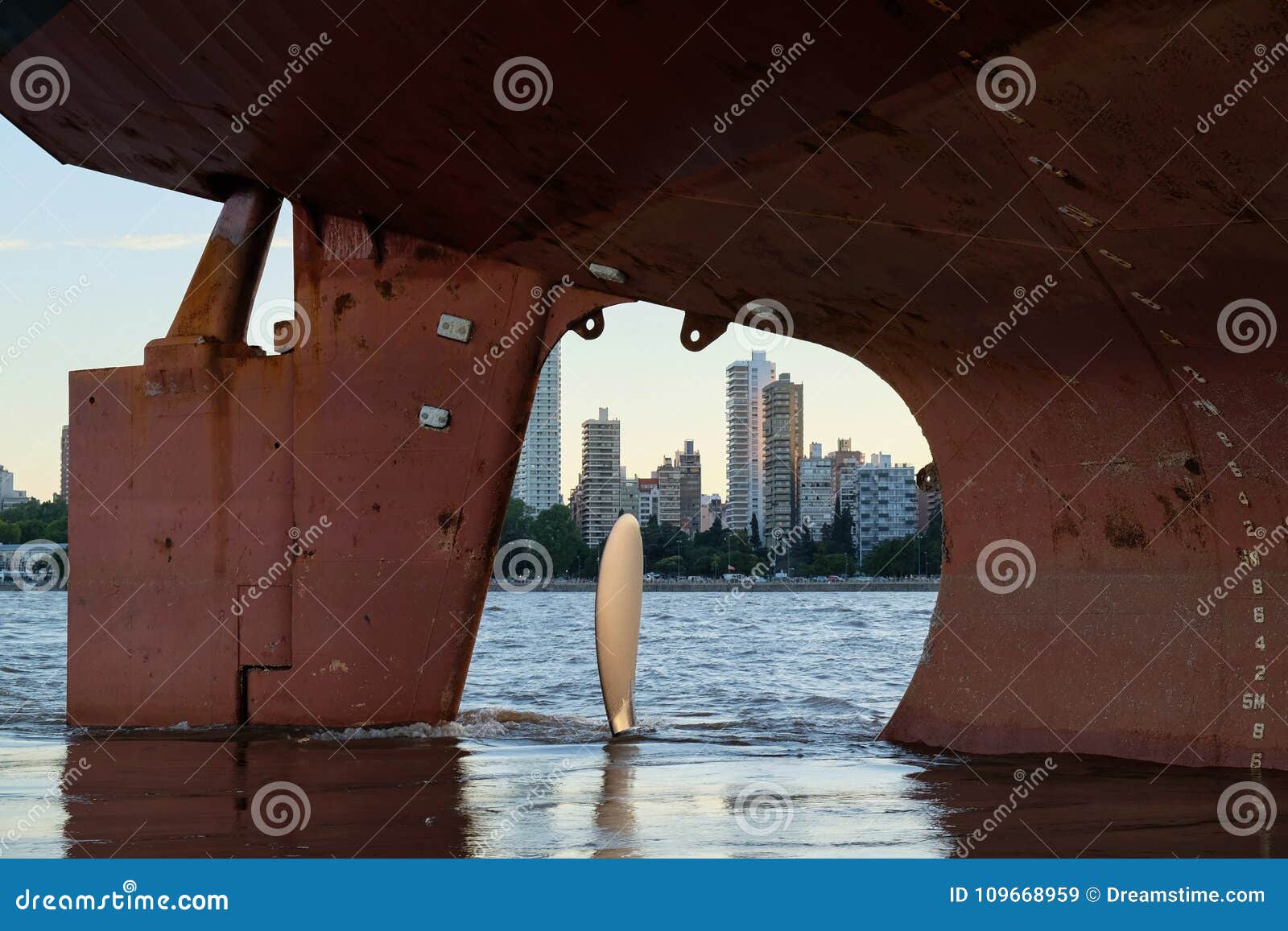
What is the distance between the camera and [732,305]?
7574mm

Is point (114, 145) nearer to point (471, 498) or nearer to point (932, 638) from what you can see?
point (471, 498)

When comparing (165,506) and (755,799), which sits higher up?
(165,506)

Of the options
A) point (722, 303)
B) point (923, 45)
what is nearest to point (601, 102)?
point (923, 45)

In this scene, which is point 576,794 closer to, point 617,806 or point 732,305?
point 617,806

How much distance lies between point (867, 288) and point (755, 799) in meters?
2.60

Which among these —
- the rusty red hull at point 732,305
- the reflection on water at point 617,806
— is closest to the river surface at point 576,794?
the reflection on water at point 617,806

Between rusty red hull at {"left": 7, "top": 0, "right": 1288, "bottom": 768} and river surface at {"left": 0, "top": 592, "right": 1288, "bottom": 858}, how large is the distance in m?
0.52

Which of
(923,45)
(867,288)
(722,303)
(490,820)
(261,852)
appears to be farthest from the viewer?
(722,303)

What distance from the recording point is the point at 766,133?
545cm

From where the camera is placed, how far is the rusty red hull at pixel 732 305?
4824 millimetres

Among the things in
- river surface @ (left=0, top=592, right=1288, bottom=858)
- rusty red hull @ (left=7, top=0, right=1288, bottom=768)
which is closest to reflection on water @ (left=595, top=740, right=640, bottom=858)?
river surface @ (left=0, top=592, right=1288, bottom=858)

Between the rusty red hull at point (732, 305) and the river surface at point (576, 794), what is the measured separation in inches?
20.5

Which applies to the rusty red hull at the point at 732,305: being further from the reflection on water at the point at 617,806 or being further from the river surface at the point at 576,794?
the reflection on water at the point at 617,806

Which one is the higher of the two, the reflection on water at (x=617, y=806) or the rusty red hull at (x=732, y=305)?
the rusty red hull at (x=732, y=305)
